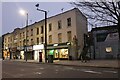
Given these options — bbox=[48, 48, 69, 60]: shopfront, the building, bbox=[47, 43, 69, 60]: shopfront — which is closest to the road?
bbox=[47, 43, 69, 60]: shopfront

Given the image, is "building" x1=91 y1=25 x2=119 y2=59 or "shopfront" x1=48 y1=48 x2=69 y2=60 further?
"shopfront" x1=48 y1=48 x2=69 y2=60

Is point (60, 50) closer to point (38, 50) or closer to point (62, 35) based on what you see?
point (62, 35)

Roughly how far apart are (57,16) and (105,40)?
10331 millimetres

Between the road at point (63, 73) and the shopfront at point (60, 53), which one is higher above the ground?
the shopfront at point (60, 53)

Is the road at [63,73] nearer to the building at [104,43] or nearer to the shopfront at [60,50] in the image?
the shopfront at [60,50]

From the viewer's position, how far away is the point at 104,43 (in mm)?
46344

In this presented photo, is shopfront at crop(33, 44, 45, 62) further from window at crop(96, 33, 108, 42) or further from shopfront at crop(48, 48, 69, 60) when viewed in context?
window at crop(96, 33, 108, 42)

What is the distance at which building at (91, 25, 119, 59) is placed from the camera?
44.6 meters

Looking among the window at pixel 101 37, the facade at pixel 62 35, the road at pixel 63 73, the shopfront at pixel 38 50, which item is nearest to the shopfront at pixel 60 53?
the facade at pixel 62 35

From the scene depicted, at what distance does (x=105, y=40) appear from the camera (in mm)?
46188

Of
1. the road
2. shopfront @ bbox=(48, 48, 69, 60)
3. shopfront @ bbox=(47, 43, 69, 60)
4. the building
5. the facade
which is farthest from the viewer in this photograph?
shopfront @ bbox=(48, 48, 69, 60)

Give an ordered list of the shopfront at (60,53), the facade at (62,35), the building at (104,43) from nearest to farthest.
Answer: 1. the facade at (62,35)
2. the building at (104,43)
3. the shopfront at (60,53)

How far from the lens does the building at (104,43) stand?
4459 cm

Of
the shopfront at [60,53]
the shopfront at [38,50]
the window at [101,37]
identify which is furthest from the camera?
the shopfront at [38,50]
